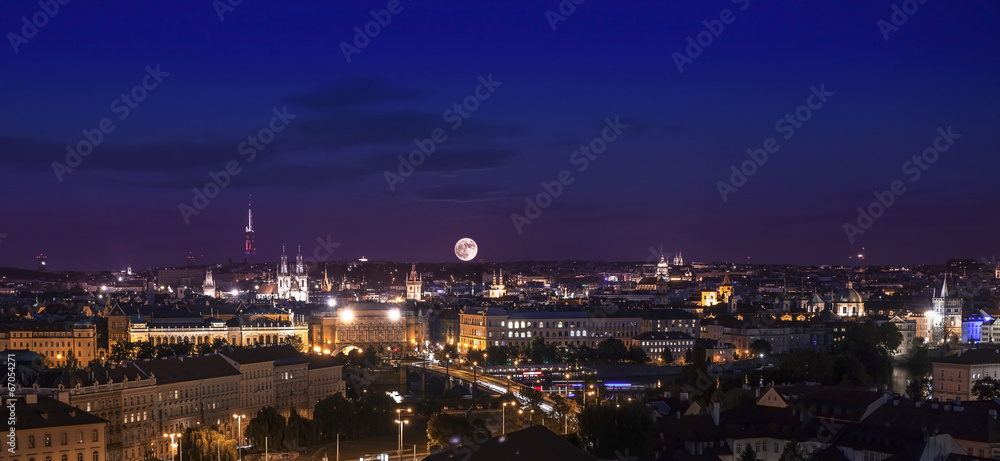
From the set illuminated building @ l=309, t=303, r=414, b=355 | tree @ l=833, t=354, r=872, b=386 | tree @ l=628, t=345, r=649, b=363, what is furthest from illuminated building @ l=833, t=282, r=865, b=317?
tree @ l=833, t=354, r=872, b=386

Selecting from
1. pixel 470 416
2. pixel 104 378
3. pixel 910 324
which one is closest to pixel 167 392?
pixel 104 378

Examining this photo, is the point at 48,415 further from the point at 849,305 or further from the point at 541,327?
the point at 849,305

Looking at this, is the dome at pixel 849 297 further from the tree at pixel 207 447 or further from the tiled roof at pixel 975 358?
the tree at pixel 207 447

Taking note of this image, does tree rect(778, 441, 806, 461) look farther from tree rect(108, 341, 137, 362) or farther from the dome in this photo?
the dome

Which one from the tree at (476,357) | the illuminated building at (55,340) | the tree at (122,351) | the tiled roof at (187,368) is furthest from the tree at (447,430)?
the tree at (476,357)

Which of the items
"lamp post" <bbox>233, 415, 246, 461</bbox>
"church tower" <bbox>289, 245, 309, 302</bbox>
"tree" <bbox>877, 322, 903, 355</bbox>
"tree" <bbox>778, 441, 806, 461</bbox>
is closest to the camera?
"tree" <bbox>778, 441, 806, 461</bbox>

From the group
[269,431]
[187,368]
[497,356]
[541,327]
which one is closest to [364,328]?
[541,327]
